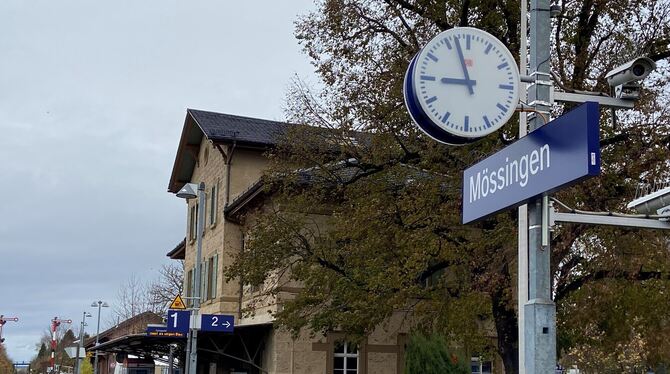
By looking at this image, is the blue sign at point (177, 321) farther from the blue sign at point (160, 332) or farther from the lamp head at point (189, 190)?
the blue sign at point (160, 332)

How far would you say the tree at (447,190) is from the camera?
15586 millimetres

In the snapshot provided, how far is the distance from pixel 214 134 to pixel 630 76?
26.0 m

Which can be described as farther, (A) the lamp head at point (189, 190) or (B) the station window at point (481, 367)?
(B) the station window at point (481, 367)

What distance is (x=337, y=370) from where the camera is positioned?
2645 cm

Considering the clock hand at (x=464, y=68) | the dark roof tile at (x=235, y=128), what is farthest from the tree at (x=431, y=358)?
the clock hand at (x=464, y=68)

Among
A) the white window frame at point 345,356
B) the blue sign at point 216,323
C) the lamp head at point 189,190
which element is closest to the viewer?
the blue sign at point 216,323

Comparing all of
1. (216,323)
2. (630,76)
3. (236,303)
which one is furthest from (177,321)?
(630,76)

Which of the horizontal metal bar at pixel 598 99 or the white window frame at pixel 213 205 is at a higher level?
the white window frame at pixel 213 205

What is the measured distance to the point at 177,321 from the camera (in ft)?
67.9

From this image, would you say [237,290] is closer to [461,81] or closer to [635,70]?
[461,81]

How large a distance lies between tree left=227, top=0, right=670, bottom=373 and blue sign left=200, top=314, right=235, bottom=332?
2.28 m

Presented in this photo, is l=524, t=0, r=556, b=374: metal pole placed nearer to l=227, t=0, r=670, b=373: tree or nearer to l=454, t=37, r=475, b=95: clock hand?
l=454, t=37, r=475, b=95: clock hand

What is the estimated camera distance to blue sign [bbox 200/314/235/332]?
21.5 meters

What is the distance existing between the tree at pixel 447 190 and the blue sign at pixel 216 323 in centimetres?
228
